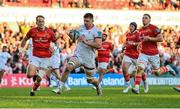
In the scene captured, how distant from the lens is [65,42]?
35.7 metres

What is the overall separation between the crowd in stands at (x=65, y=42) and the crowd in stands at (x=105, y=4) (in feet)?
4.42

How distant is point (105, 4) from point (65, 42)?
731cm

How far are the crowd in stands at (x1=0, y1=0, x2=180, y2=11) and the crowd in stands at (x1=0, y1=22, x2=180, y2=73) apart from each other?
135 cm

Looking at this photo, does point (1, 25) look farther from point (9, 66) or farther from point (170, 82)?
point (170, 82)

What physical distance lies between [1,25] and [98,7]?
24.0 feet

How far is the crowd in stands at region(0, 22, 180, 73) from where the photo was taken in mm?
33781

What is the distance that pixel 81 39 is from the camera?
19.5 m

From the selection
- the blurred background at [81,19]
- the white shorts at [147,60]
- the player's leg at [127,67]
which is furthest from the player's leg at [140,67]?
the blurred background at [81,19]

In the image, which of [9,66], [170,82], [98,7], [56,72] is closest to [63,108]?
[56,72]

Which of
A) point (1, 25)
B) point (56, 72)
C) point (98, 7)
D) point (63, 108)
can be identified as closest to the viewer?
point (63, 108)

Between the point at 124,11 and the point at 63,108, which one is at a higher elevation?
the point at 124,11

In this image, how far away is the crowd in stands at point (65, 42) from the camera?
33.8 metres

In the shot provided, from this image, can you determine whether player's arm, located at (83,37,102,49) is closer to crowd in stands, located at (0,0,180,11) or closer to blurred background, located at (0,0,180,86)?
blurred background, located at (0,0,180,86)

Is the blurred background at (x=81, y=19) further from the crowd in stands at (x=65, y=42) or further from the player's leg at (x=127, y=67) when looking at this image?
the player's leg at (x=127, y=67)
